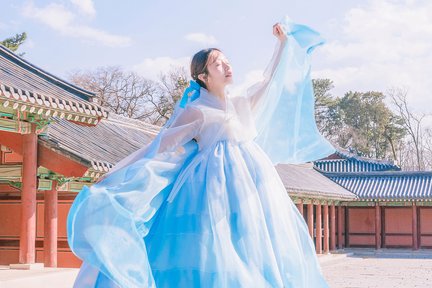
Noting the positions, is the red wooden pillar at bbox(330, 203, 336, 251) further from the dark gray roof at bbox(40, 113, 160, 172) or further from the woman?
the woman

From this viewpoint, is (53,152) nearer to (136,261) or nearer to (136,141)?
(136,141)

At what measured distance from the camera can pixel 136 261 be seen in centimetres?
272

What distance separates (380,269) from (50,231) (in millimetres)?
11774

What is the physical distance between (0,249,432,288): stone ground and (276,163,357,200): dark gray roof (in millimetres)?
2074

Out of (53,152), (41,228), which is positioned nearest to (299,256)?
(53,152)

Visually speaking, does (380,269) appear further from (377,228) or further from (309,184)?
(377,228)

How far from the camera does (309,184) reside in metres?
23.7

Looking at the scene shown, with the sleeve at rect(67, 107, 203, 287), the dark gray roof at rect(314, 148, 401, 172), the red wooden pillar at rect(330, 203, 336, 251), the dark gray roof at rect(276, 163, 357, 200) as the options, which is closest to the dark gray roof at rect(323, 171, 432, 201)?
the dark gray roof at rect(276, 163, 357, 200)

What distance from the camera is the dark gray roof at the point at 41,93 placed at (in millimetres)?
7493

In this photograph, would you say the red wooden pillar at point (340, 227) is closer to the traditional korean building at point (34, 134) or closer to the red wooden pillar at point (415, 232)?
the red wooden pillar at point (415, 232)

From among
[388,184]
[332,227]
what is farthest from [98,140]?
[388,184]

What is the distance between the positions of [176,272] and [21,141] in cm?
678

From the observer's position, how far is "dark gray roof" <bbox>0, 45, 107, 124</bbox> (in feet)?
24.6

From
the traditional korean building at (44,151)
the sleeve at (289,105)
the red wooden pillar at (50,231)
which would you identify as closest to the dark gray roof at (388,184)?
the traditional korean building at (44,151)
